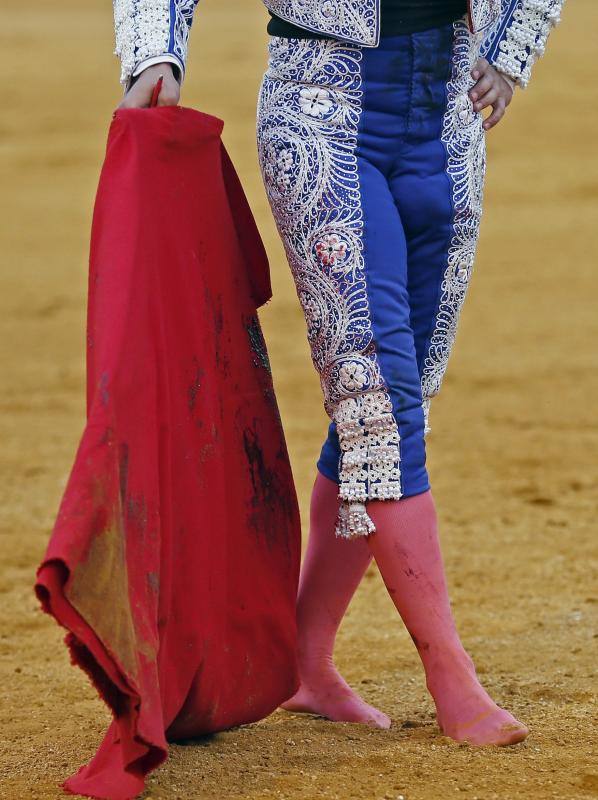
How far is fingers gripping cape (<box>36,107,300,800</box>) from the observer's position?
7.51 ft

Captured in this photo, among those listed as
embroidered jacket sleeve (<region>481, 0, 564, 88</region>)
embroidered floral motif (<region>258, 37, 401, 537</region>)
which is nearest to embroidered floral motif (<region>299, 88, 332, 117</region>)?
embroidered floral motif (<region>258, 37, 401, 537</region>)

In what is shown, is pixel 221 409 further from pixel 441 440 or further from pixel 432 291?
pixel 441 440

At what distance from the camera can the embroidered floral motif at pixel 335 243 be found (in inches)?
104

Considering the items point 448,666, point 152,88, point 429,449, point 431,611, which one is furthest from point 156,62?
point 429,449

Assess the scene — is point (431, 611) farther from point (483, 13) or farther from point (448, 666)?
point (483, 13)

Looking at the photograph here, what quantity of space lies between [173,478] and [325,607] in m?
0.62

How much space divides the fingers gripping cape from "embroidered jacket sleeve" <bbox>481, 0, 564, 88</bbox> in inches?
23.6

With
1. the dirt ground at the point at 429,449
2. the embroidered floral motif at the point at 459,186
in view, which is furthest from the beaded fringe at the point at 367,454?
the dirt ground at the point at 429,449

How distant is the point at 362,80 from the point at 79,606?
109cm

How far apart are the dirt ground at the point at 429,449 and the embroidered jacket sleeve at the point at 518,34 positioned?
1293 millimetres

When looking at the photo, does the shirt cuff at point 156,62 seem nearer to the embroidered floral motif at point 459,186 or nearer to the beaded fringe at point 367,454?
the embroidered floral motif at point 459,186

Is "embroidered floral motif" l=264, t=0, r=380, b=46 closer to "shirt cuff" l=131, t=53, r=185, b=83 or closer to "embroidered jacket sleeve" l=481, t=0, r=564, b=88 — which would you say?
"shirt cuff" l=131, t=53, r=185, b=83

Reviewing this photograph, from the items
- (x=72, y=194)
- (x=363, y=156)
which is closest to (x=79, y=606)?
(x=363, y=156)

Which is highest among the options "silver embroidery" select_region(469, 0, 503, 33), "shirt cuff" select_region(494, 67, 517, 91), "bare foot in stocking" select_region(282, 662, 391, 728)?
"silver embroidery" select_region(469, 0, 503, 33)
